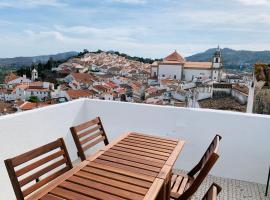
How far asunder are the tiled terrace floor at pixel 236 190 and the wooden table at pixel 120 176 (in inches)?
48.0

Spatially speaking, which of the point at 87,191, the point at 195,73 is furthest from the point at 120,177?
the point at 195,73

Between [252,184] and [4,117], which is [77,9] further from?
[252,184]

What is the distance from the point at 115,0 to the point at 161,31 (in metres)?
13.6

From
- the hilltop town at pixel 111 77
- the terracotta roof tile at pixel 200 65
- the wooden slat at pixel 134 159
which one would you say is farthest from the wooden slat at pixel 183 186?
the terracotta roof tile at pixel 200 65

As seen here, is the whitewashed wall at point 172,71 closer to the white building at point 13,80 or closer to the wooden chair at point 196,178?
the white building at point 13,80

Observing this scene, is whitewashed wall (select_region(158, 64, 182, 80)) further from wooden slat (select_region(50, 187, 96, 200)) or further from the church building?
wooden slat (select_region(50, 187, 96, 200))

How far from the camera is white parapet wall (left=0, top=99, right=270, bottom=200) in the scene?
3344 millimetres

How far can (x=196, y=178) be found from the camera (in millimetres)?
1703

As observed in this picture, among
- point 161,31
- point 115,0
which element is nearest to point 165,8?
point 115,0

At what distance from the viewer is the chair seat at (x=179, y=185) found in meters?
2.15

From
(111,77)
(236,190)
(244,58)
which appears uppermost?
(244,58)

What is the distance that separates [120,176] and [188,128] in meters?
2.19

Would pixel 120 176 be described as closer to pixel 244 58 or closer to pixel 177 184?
pixel 177 184

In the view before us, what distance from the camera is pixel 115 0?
8602 mm
